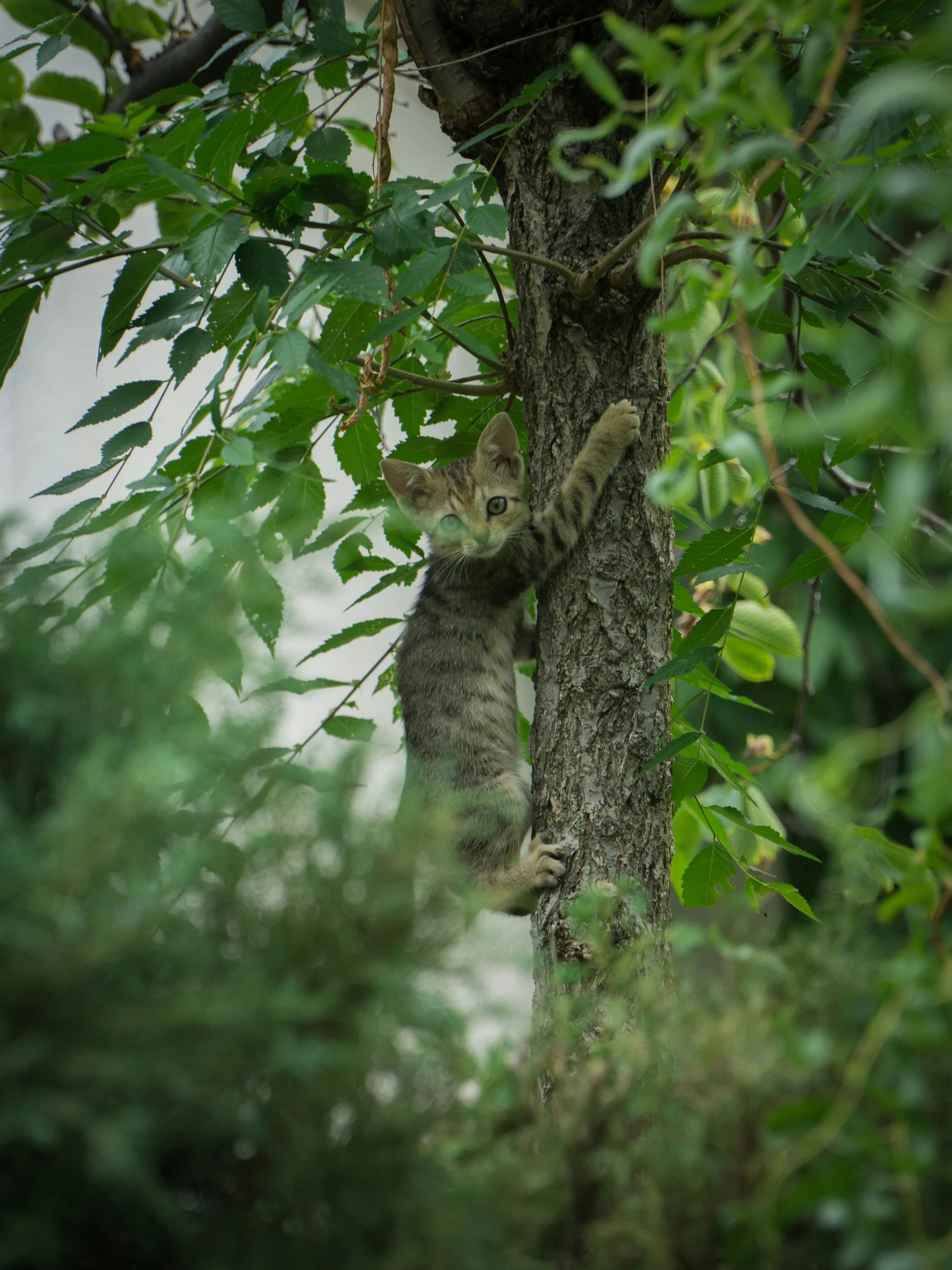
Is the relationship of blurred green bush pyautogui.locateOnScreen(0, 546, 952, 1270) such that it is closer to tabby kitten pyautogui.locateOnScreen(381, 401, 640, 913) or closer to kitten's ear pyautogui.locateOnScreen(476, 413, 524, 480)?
tabby kitten pyautogui.locateOnScreen(381, 401, 640, 913)

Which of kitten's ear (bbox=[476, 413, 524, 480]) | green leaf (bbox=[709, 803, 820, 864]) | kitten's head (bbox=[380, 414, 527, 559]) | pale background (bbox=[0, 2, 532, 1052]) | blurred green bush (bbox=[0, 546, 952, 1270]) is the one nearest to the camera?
blurred green bush (bbox=[0, 546, 952, 1270])

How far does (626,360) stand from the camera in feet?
4.31

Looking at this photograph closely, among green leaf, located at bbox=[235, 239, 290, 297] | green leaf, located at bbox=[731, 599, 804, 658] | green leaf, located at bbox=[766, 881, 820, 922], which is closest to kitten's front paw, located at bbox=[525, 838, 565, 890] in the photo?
green leaf, located at bbox=[766, 881, 820, 922]

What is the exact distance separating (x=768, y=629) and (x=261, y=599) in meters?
1.00

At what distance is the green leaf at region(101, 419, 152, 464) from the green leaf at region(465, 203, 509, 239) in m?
0.44

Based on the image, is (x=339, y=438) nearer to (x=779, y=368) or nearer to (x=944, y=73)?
(x=779, y=368)

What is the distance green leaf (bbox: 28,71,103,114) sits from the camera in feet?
6.64

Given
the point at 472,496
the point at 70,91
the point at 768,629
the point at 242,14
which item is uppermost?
the point at 70,91

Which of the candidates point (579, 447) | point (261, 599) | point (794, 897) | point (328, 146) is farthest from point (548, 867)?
point (328, 146)

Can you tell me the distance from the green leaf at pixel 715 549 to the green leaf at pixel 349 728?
49cm

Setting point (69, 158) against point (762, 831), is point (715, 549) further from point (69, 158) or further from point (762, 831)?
point (69, 158)

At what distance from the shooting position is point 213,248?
1.05m

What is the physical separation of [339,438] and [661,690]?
0.58m

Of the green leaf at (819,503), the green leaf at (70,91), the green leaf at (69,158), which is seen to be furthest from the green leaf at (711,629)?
the green leaf at (70,91)
